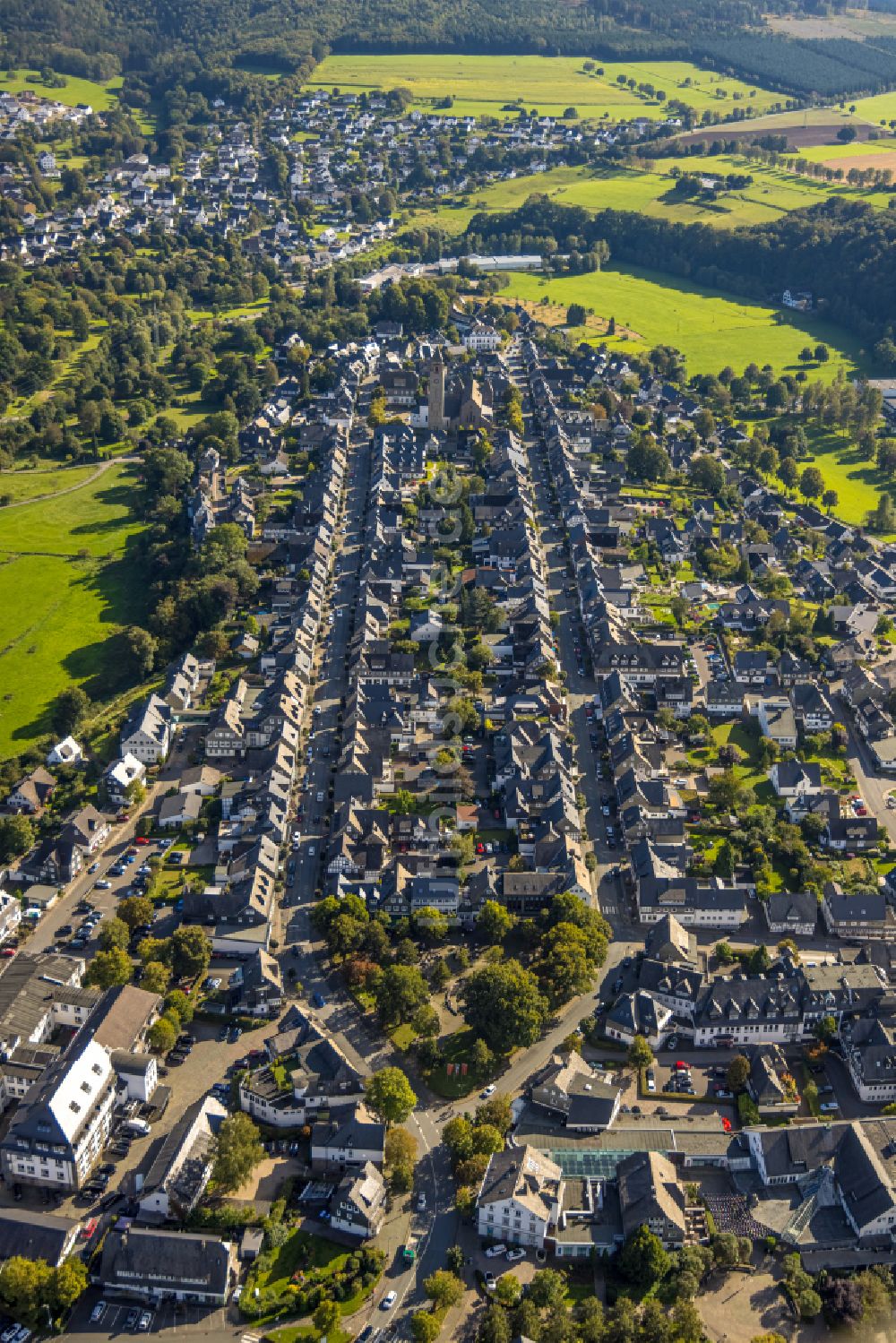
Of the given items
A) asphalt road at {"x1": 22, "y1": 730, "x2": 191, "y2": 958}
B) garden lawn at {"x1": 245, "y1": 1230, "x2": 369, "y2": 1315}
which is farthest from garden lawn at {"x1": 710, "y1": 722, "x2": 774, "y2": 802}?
garden lawn at {"x1": 245, "y1": 1230, "x2": 369, "y2": 1315}

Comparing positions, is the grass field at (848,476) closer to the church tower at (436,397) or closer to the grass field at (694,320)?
the grass field at (694,320)

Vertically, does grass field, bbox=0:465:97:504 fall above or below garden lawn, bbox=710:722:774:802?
below

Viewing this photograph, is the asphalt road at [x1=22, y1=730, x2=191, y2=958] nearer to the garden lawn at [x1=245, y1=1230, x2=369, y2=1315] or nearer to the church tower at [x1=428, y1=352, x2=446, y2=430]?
the garden lawn at [x1=245, y1=1230, x2=369, y2=1315]

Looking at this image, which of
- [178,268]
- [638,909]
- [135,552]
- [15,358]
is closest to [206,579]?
[135,552]

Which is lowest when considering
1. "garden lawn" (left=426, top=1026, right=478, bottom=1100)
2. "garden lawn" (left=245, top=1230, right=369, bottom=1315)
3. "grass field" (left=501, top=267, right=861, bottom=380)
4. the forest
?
"garden lawn" (left=245, top=1230, right=369, bottom=1315)

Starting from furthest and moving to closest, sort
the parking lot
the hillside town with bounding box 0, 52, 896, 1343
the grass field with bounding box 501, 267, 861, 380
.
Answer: the grass field with bounding box 501, 267, 861, 380
the hillside town with bounding box 0, 52, 896, 1343
the parking lot

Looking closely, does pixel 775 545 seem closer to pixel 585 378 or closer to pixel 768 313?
pixel 585 378
